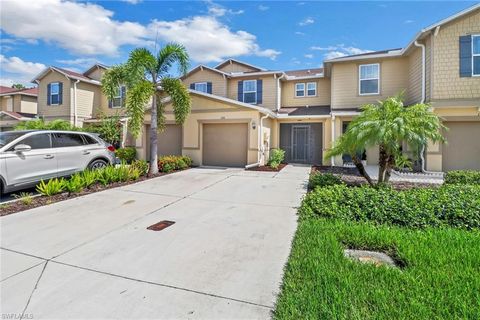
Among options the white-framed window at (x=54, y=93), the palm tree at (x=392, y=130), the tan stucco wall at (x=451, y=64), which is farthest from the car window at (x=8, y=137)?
the white-framed window at (x=54, y=93)

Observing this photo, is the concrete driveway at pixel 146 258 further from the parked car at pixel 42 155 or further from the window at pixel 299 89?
the window at pixel 299 89

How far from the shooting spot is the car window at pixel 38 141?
7238 mm

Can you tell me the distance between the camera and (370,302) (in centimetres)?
262

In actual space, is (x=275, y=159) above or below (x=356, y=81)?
below

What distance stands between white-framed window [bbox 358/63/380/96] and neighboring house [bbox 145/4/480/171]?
48 millimetres

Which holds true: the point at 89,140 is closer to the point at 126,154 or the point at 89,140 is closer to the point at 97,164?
the point at 97,164

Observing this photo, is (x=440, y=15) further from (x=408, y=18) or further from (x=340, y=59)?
(x=340, y=59)

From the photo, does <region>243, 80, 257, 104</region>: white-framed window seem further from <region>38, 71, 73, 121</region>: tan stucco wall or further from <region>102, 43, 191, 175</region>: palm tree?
<region>38, 71, 73, 121</region>: tan stucco wall

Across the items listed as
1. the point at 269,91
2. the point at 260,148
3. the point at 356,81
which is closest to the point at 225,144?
the point at 260,148

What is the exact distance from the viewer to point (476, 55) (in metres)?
10.8

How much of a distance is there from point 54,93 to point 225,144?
16612 millimetres

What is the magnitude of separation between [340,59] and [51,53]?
62.8 feet

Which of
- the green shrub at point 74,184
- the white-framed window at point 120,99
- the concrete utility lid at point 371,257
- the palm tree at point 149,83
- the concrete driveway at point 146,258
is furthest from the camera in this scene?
the white-framed window at point 120,99

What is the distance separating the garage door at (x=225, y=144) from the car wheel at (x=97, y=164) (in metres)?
5.63
